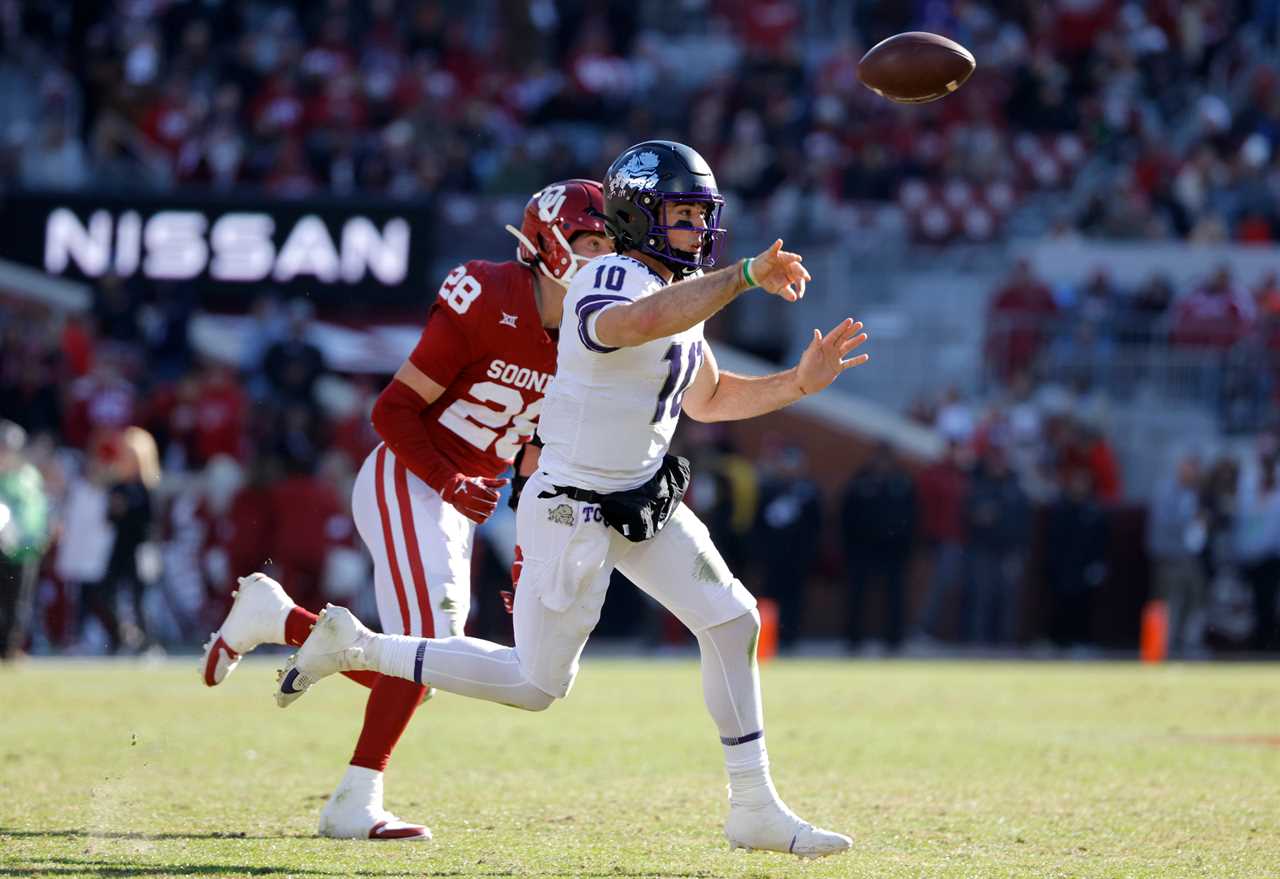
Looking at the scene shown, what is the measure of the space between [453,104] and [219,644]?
15.5m

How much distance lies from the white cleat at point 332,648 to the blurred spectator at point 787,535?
10758 mm

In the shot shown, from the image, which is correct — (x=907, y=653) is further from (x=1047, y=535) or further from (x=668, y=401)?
(x=668, y=401)

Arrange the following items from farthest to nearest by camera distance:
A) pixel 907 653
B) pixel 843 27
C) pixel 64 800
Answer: pixel 843 27 → pixel 907 653 → pixel 64 800

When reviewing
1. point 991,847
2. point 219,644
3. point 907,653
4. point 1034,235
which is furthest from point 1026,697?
point 1034,235

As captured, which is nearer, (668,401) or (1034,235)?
(668,401)

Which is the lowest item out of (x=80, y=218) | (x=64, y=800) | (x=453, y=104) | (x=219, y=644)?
(x=64, y=800)

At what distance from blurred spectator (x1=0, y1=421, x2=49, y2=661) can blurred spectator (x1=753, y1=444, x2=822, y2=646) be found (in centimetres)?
577

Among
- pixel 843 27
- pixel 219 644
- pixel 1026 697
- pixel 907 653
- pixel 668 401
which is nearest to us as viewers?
pixel 668 401

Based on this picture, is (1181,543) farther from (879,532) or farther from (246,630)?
(246,630)

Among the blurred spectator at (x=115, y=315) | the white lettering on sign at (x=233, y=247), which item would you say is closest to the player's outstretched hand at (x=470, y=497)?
the blurred spectator at (x=115, y=315)

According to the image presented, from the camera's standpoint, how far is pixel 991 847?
5684mm

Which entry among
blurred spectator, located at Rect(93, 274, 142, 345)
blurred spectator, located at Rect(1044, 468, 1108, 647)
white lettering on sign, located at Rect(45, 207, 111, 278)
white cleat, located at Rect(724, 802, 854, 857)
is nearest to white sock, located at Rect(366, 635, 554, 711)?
white cleat, located at Rect(724, 802, 854, 857)

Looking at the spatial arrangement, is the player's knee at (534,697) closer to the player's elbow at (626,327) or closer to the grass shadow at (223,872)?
the grass shadow at (223,872)

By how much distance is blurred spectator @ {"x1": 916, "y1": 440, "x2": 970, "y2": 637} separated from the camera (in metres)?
16.3
